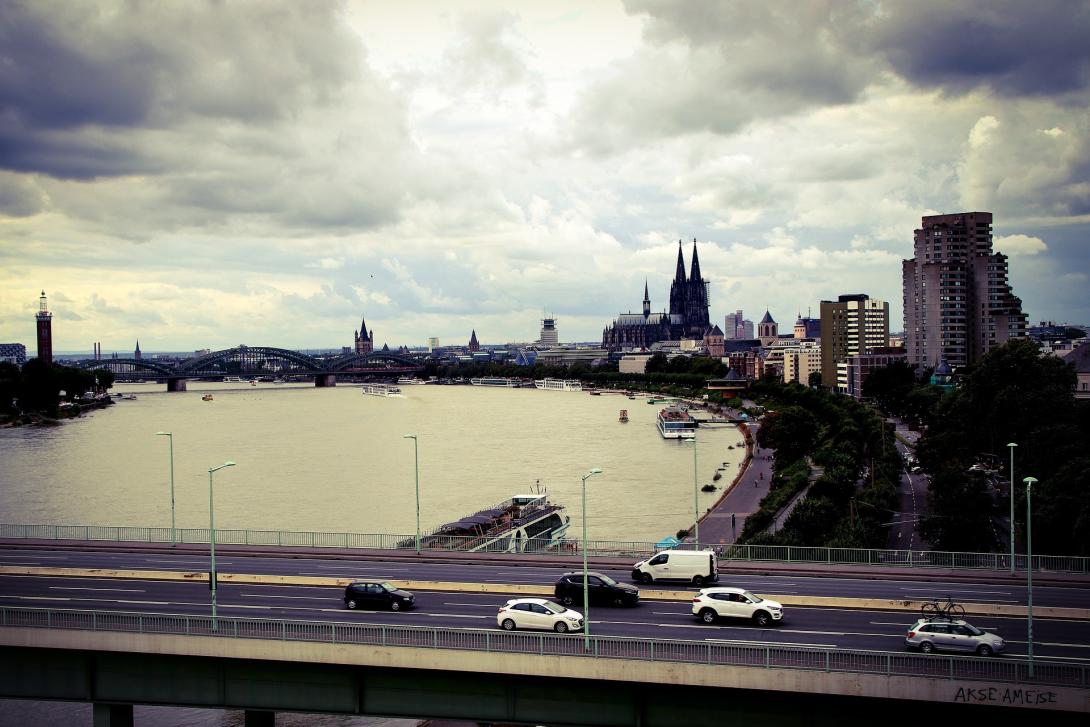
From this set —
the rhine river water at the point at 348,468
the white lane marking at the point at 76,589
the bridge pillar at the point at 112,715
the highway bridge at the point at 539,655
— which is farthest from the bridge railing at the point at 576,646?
the rhine river water at the point at 348,468

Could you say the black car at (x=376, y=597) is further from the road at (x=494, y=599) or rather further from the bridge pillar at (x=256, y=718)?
the bridge pillar at (x=256, y=718)

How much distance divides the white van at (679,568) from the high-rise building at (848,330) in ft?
391

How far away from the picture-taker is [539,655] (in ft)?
48.6

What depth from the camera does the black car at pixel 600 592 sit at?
19.0 metres

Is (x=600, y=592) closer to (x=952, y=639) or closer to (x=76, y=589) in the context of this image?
(x=952, y=639)

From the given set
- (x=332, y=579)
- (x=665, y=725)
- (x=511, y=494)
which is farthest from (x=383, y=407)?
(x=665, y=725)

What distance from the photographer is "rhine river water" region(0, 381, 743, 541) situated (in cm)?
4622

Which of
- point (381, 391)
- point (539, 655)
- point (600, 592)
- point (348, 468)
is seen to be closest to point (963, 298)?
point (348, 468)

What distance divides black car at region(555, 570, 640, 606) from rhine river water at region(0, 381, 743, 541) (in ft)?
70.8

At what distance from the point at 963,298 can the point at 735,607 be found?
10430 centimetres

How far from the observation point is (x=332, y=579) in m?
21.6

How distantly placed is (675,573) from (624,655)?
6.54 metres

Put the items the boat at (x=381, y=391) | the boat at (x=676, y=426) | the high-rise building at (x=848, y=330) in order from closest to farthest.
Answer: the boat at (x=676, y=426) < the high-rise building at (x=848, y=330) < the boat at (x=381, y=391)

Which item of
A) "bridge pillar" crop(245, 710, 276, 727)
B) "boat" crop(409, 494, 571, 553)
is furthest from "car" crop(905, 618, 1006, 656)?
"boat" crop(409, 494, 571, 553)
